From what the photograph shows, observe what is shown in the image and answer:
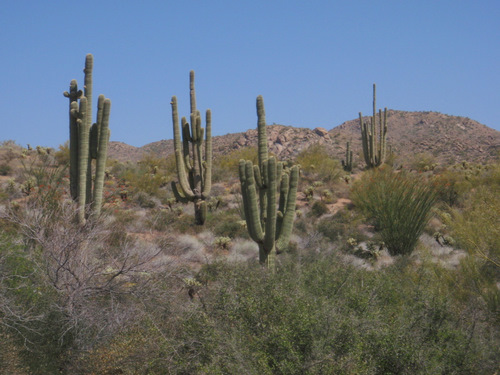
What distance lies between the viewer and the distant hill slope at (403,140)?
5225cm

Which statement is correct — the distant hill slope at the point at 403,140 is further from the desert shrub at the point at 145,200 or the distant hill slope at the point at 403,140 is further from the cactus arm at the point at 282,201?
the cactus arm at the point at 282,201

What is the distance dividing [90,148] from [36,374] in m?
6.23

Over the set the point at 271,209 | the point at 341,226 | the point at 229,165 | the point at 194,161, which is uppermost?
the point at 229,165

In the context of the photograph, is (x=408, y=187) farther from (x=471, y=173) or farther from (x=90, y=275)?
(x=90, y=275)

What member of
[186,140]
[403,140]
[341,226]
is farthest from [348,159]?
[403,140]

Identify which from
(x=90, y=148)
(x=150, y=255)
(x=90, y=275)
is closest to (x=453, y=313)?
(x=150, y=255)

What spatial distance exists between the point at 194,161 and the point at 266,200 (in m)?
7.94

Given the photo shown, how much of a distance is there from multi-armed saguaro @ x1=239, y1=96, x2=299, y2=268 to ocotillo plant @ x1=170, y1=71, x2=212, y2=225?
6848mm

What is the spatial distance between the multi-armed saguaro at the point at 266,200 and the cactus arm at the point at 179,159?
→ 6.99 meters

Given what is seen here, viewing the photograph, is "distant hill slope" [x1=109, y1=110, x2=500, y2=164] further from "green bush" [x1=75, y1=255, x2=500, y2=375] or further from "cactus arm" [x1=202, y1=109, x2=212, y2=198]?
"green bush" [x1=75, y1=255, x2=500, y2=375]

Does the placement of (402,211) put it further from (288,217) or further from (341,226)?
(288,217)

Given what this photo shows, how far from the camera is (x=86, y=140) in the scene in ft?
41.5

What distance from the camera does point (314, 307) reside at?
7.77 meters

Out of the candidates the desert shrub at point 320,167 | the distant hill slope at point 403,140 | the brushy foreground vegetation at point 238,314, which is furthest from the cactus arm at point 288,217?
the distant hill slope at point 403,140
